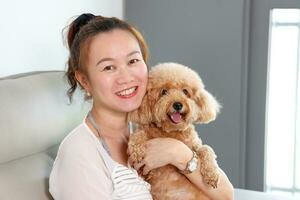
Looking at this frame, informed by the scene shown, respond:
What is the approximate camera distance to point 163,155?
139 cm

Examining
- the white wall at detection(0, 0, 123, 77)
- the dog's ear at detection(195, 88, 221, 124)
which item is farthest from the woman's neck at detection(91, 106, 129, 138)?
the white wall at detection(0, 0, 123, 77)

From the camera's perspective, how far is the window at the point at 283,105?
250cm

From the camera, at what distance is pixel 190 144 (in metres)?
1.50

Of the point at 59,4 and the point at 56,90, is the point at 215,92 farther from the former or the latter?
the point at 56,90

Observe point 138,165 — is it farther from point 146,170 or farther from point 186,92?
point 186,92

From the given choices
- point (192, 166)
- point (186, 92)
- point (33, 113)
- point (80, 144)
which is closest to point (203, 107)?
point (186, 92)

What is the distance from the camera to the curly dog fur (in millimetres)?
1372

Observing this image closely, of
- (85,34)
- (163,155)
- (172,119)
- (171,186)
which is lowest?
(171,186)

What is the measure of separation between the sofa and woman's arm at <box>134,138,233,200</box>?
279mm

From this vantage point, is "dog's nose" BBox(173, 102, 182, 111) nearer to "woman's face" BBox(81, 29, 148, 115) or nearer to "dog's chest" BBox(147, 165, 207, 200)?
"woman's face" BBox(81, 29, 148, 115)

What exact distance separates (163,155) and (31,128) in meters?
0.39

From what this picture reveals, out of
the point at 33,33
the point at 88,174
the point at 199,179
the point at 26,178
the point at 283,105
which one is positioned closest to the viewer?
the point at 88,174

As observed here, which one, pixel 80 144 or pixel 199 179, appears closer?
pixel 80 144

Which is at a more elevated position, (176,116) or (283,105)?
(176,116)
